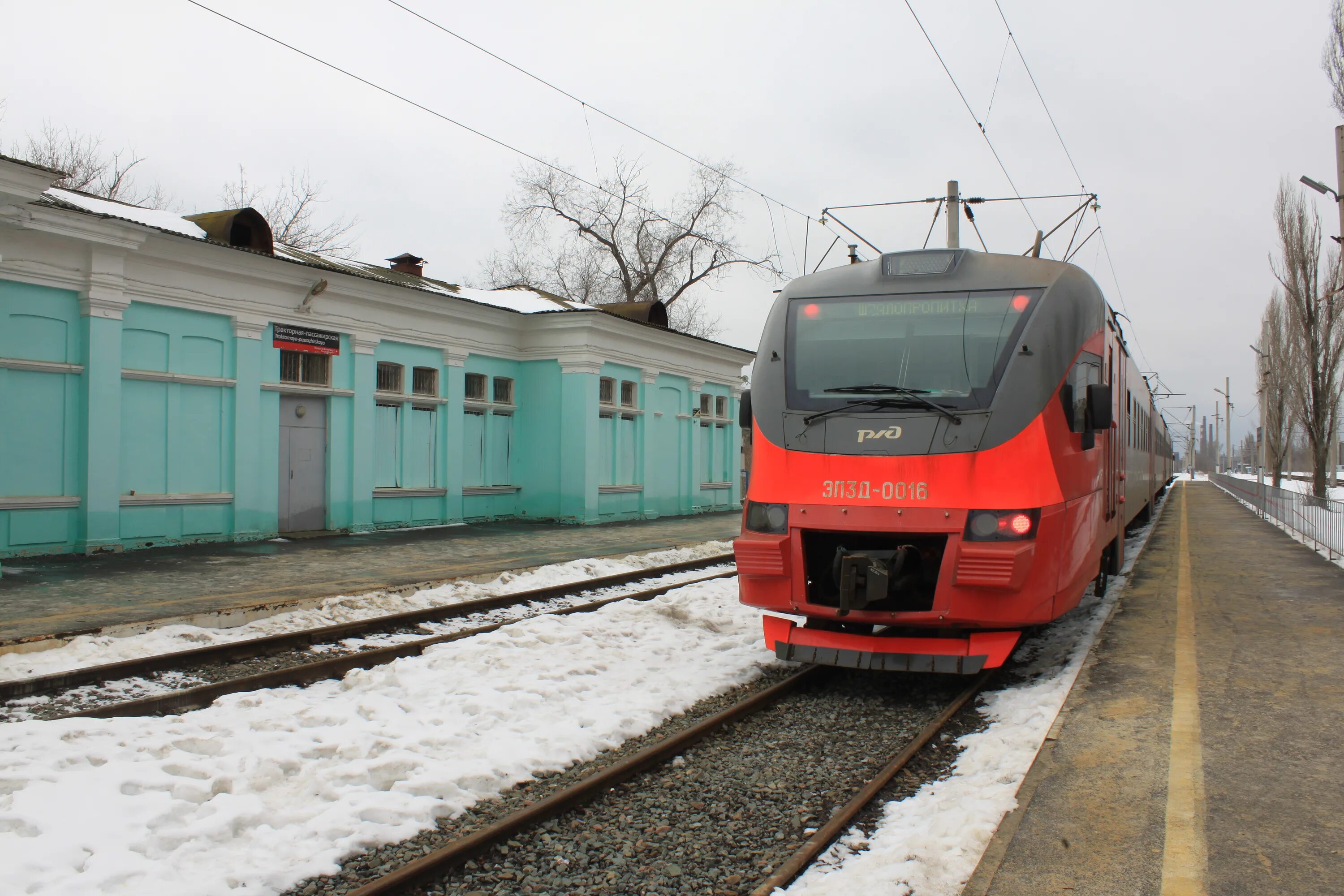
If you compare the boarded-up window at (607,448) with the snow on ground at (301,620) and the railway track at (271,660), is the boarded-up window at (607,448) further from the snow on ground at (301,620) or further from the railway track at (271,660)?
the railway track at (271,660)

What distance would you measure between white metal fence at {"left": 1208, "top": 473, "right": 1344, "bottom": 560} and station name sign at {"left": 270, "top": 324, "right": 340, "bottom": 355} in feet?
50.8

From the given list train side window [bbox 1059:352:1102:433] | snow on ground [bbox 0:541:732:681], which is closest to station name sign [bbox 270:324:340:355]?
snow on ground [bbox 0:541:732:681]

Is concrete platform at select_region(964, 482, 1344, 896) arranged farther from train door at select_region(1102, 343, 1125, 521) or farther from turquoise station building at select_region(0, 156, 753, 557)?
turquoise station building at select_region(0, 156, 753, 557)

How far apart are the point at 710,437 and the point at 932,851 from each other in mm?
21780

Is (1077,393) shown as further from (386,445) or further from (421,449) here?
(421,449)

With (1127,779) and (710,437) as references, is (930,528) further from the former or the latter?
(710,437)

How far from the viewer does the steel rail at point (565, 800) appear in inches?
136

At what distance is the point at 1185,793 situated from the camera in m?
4.28

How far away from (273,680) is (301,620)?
8.20ft

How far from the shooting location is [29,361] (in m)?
11.8

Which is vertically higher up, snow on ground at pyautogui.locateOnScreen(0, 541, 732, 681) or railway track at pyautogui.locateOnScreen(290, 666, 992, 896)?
snow on ground at pyautogui.locateOnScreen(0, 541, 732, 681)

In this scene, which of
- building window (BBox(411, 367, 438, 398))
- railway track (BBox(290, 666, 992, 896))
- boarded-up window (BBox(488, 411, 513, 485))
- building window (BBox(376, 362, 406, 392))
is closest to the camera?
railway track (BBox(290, 666, 992, 896))

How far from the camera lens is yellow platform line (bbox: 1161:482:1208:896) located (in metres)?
3.43

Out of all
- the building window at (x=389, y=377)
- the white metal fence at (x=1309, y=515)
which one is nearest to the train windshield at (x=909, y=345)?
the white metal fence at (x=1309, y=515)
